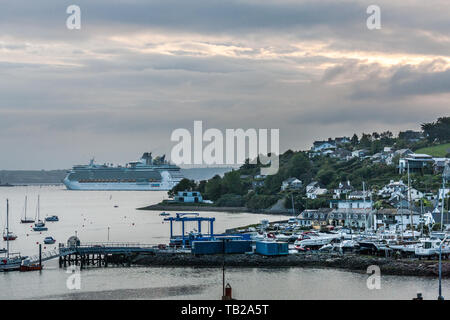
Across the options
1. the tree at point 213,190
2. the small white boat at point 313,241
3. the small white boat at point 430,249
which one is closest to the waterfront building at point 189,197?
the tree at point 213,190

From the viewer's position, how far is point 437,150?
96.1 metres

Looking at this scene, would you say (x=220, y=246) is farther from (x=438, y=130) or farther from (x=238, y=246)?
(x=438, y=130)

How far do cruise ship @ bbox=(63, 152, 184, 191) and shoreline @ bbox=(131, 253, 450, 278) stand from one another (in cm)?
15075

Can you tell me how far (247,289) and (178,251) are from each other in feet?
31.9

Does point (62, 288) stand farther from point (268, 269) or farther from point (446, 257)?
point (446, 257)

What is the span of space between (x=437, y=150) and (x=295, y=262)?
67999mm

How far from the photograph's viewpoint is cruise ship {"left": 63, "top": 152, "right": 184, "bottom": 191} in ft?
620

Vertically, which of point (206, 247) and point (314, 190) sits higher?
point (314, 190)

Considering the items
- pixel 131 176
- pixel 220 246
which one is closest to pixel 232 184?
pixel 220 246

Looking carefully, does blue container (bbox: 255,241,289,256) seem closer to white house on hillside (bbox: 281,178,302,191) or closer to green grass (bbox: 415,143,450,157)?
white house on hillside (bbox: 281,178,302,191)

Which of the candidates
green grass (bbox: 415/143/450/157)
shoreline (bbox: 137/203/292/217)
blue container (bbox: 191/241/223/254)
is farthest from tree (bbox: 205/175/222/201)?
blue container (bbox: 191/241/223/254)

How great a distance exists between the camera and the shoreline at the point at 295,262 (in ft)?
102
